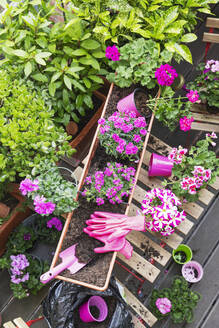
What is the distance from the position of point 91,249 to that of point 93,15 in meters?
1.47

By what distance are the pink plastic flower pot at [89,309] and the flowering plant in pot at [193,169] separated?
36.4 inches

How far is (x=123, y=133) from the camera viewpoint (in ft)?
5.91

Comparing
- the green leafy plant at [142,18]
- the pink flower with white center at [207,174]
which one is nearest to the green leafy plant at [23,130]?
the green leafy plant at [142,18]

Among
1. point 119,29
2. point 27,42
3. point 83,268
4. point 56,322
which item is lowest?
point 56,322

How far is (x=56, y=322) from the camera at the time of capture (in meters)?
1.96

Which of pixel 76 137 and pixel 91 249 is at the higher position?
pixel 76 137

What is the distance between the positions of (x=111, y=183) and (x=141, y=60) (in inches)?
31.1

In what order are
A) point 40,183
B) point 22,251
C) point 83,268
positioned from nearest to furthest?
point 40,183
point 83,268
point 22,251

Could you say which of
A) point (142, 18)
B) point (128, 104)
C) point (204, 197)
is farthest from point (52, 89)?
point (204, 197)

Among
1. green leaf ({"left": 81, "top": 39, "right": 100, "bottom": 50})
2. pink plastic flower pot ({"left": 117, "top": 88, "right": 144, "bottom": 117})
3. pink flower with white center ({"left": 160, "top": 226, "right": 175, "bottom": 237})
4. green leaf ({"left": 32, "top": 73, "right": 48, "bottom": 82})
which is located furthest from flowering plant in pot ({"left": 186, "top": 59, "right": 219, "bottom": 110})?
green leaf ({"left": 32, "top": 73, "right": 48, "bottom": 82})

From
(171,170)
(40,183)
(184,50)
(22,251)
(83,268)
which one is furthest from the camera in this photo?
(22,251)

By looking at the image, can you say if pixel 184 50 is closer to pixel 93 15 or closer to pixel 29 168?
pixel 93 15

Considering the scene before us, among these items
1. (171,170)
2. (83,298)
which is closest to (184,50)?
(171,170)

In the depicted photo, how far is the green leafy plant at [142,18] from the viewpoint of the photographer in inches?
72.8
